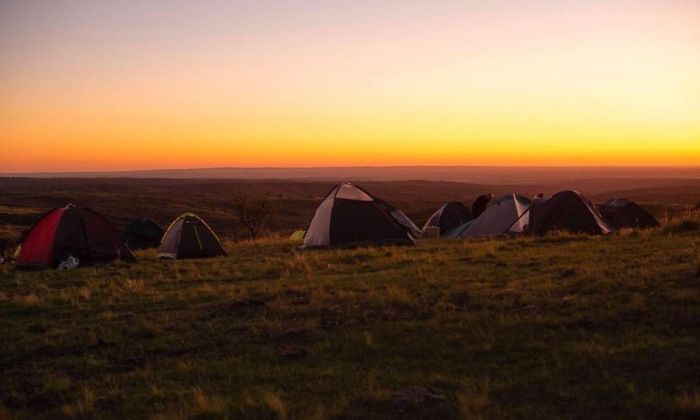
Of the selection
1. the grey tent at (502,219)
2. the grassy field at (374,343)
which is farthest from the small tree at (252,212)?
the grassy field at (374,343)

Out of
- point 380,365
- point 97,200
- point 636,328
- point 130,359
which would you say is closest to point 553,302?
point 636,328

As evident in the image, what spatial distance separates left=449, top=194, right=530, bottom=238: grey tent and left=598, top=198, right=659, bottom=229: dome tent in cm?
557

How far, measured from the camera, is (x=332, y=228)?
20875mm

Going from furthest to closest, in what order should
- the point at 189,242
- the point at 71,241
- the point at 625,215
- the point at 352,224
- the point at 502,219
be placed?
the point at 625,215 < the point at 502,219 < the point at 189,242 < the point at 352,224 < the point at 71,241

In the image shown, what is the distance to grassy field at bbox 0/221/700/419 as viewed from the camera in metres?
6.28

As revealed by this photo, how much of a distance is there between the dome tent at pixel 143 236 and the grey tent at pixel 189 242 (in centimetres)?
999

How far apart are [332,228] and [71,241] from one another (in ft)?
27.5

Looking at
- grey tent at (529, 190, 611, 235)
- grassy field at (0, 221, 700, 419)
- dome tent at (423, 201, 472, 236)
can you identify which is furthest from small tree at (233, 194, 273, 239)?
grassy field at (0, 221, 700, 419)

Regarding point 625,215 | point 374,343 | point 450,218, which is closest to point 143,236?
point 450,218

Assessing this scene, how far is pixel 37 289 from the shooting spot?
562 inches

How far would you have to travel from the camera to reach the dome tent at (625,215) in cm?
Answer: 2750

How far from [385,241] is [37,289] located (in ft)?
35.8

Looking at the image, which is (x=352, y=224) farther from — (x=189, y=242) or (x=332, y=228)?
(x=189, y=242)

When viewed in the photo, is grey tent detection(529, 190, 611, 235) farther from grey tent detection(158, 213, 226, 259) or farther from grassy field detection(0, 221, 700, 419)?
grey tent detection(158, 213, 226, 259)
